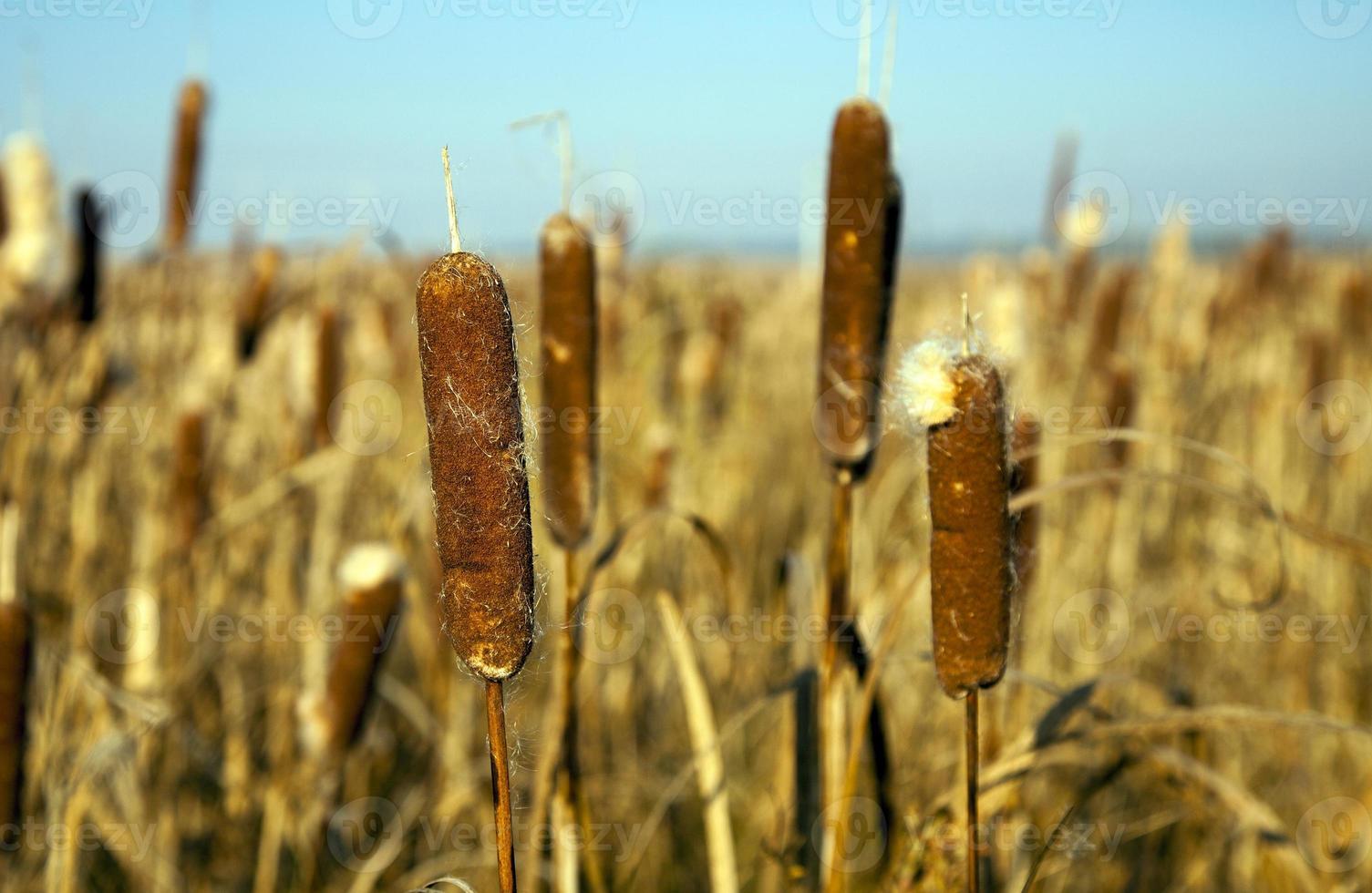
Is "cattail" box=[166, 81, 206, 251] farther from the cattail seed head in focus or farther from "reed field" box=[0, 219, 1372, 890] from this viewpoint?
the cattail seed head in focus

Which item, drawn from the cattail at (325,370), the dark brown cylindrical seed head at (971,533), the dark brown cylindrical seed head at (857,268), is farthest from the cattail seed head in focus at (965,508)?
the cattail at (325,370)

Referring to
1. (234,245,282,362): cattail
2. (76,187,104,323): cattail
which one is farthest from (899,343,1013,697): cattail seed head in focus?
(76,187,104,323): cattail

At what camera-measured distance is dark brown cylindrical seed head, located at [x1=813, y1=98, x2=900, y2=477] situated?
4.34ft

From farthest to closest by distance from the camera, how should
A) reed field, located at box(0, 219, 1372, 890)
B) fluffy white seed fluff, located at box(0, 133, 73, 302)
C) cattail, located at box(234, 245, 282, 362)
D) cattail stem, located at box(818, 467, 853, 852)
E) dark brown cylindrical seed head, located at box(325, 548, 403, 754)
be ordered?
1. fluffy white seed fluff, located at box(0, 133, 73, 302)
2. cattail, located at box(234, 245, 282, 362)
3. dark brown cylindrical seed head, located at box(325, 548, 403, 754)
4. reed field, located at box(0, 219, 1372, 890)
5. cattail stem, located at box(818, 467, 853, 852)

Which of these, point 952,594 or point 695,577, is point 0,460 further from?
point 952,594

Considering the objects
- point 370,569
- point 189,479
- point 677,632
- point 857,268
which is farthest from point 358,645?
point 857,268

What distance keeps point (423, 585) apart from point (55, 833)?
1.91 metres

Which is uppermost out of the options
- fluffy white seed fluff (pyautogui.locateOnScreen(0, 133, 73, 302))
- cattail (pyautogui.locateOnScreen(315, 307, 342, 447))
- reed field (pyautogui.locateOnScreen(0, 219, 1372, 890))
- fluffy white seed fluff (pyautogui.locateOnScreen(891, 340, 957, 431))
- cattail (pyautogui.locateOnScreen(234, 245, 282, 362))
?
fluffy white seed fluff (pyautogui.locateOnScreen(0, 133, 73, 302))

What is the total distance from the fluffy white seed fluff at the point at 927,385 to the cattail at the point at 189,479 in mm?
2108

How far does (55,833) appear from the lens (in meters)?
1.64

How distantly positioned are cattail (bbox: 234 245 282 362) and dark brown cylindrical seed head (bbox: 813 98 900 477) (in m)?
1.76

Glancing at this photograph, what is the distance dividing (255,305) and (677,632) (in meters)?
1.63

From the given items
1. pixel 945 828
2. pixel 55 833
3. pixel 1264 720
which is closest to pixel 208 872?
pixel 55 833

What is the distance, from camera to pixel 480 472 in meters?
0.77
